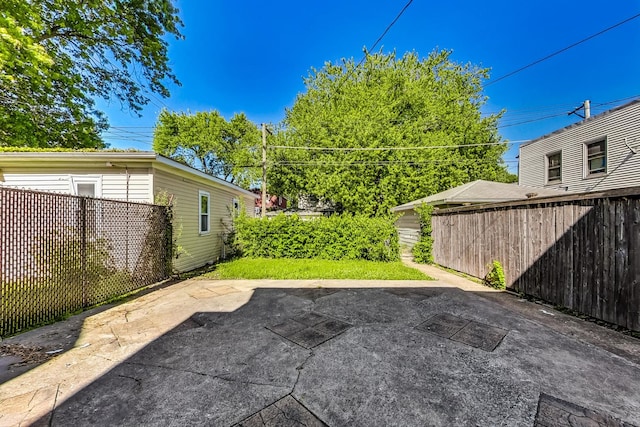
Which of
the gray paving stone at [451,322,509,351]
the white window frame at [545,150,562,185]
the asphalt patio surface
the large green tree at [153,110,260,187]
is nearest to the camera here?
the asphalt patio surface

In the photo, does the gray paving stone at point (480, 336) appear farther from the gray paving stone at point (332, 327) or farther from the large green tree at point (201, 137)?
the large green tree at point (201, 137)

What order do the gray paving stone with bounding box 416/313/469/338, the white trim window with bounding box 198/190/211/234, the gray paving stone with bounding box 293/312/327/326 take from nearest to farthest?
the gray paving stone with bounding box 416/313/469/338
the gray paving stone with bounding box 293/312/327/326
the white trim window with bounding box 198/190/211/234

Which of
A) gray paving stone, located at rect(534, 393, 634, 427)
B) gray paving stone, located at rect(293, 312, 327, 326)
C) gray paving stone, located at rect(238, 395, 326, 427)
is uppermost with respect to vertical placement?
gray paving stone, located at rect(534, 393, 634, 427)

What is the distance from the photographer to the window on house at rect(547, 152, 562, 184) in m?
10.7

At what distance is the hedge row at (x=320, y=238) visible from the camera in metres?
9.02

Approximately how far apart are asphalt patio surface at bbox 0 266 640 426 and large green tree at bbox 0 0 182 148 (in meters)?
8.91

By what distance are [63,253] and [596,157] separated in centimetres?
1510

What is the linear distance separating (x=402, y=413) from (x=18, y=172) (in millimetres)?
9274

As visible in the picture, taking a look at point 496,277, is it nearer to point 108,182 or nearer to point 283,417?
point 283,417

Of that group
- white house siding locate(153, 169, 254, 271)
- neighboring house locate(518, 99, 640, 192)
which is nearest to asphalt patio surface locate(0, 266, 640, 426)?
white house siding locate(153, 169, 254, 271)

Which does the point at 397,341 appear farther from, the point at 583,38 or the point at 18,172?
the point at 583,38

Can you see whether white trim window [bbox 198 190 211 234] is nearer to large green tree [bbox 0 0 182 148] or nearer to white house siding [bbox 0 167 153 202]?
white house siding [bbox 0 167 153 202]

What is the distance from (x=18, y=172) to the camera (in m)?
6.19

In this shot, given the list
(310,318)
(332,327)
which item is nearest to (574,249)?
(332,327)
